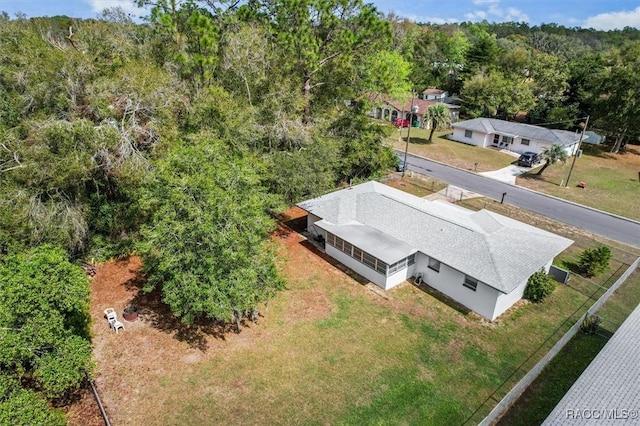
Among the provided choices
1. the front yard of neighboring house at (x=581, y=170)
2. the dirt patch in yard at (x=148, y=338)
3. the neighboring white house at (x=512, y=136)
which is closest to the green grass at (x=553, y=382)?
the dirt patch in yard at (x=148, y=338)

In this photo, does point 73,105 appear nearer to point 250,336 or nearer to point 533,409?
point 250,336

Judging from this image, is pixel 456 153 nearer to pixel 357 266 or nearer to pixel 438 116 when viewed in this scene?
pixel 438 116

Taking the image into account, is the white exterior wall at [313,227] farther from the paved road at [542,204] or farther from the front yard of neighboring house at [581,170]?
the paved road at [542,204]

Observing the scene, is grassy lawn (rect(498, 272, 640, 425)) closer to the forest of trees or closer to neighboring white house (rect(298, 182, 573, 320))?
neighboring white house (rect(298, 182, 573, 320))

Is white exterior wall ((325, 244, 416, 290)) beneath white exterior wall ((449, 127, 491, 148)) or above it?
beneath

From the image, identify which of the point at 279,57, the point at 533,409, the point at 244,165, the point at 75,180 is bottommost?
the point at 533,409

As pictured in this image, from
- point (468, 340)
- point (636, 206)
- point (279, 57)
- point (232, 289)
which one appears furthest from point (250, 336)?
point (636, 206)

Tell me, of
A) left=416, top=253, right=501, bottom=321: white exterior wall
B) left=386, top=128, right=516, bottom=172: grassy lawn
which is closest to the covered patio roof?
left=416, top=253, right=501, bottom=321: white exterior wall
